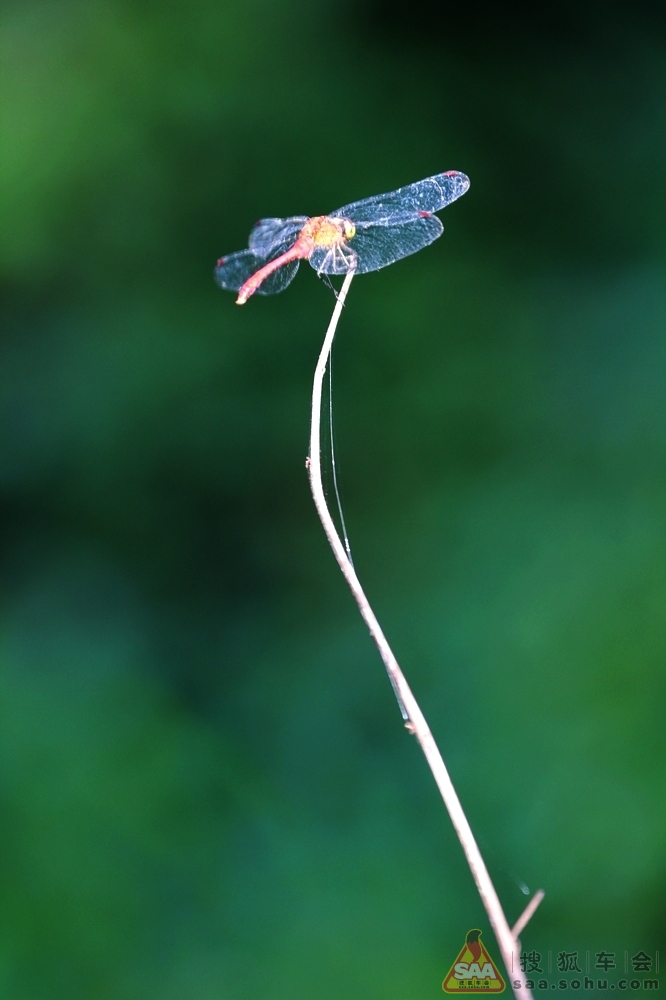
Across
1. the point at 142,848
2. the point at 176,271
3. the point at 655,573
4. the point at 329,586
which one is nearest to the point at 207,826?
the point at 142,848

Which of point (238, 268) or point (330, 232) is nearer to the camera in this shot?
point (330, 232)

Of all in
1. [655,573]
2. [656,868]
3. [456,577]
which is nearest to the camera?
[656,868]

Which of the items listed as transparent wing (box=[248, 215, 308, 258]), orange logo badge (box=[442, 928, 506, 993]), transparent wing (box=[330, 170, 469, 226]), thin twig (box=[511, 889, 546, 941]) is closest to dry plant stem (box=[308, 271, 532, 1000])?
thin twig (box=[511, 889, 546, 941])

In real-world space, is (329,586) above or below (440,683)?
above

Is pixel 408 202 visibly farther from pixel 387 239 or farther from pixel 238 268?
pixel 238 268

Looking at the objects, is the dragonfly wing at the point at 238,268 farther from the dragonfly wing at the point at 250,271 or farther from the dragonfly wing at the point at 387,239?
the dragonfly wing at the point at 387,239

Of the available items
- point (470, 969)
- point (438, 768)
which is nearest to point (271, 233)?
point (438, 768)

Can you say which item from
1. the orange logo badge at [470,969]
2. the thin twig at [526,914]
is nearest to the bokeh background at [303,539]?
the orange logo badge at [470,969]

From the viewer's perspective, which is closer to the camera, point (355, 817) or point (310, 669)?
point (355, 817)

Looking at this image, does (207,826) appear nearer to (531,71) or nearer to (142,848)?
(142,848)
